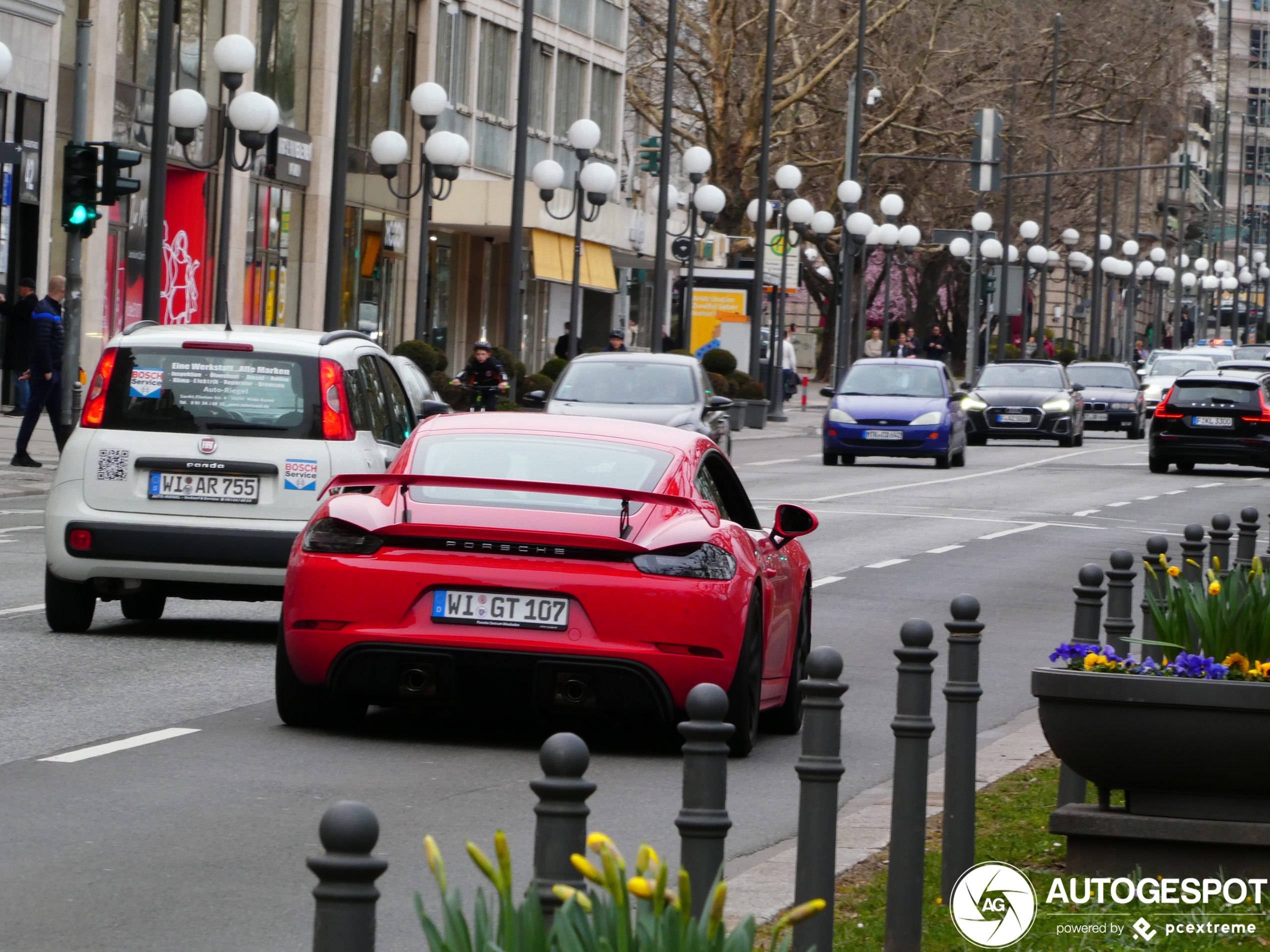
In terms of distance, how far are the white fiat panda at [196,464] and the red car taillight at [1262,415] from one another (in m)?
27.5

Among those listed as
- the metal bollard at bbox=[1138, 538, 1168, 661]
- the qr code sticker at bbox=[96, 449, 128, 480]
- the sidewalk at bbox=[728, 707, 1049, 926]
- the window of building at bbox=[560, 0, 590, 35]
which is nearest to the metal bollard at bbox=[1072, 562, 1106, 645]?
the metal bollard at bbox=[1138, 538, 1168, 661]

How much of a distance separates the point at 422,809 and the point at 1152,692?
2.56m

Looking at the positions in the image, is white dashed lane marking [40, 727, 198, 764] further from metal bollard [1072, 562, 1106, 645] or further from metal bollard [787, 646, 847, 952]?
metal bollard [787, 646, 847, 952]

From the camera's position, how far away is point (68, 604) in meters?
13.4

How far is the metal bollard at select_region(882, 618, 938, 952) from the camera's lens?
20.8ft

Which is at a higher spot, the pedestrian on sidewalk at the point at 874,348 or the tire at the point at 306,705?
the pedestrian on sidewalk at the point at 874,348

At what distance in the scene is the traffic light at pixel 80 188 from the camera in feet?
89.8

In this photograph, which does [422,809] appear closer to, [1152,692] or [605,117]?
[1152,692]

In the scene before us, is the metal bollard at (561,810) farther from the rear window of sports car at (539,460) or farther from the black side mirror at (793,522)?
the black side mirror at (793,522)

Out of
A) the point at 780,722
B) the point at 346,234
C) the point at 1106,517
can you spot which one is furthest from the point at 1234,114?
the point at 780,722

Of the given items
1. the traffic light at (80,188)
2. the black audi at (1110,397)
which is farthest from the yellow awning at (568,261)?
the traffic light at (80,188)

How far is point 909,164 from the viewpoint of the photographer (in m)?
72.6

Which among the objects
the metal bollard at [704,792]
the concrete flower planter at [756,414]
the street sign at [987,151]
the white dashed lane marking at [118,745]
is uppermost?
the street sign at [987,151]

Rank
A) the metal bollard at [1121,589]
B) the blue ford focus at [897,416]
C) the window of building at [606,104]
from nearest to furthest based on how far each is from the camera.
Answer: the metal bollard at [1121,589], the blue ford focus at [897,416], the window of building at [606,104]
